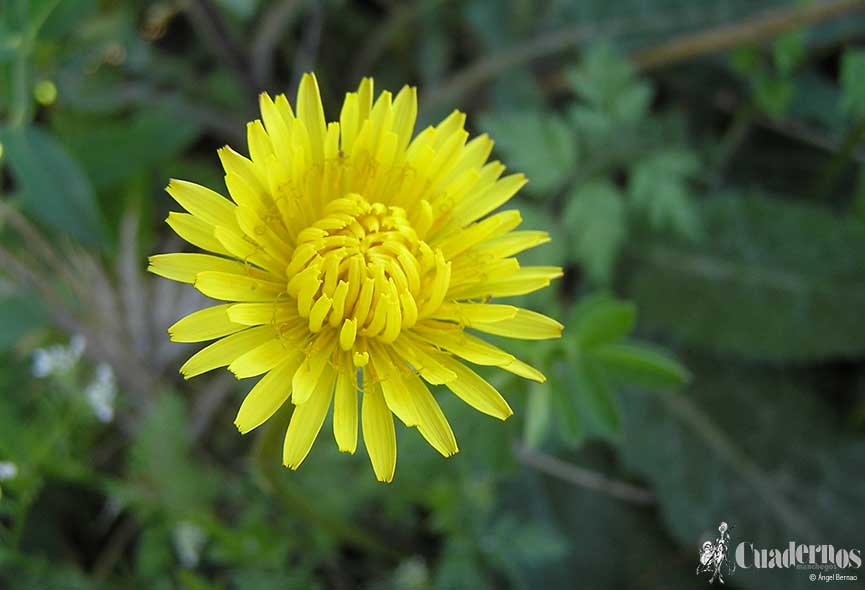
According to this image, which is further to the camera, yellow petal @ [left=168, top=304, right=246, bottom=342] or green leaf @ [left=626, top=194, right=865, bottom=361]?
green leaf @ [left=626, top=194, right=865, bottom=361]

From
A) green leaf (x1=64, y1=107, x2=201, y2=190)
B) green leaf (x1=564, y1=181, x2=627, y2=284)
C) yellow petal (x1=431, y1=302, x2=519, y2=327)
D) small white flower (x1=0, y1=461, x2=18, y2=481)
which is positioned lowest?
small white flower (x1=0, y1=461, x2=18, y2=481)

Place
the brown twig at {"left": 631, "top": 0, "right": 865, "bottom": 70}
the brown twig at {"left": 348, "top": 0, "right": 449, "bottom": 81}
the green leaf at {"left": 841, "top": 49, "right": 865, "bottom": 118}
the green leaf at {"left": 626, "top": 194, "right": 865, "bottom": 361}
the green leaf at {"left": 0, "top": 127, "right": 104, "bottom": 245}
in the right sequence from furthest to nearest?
the brown twig at {"left": 348, "top": 0, "right": 449, "bottom": 81} → the green leaf at {"left": 626, "top": 194, "right": 865, "bottom": 361} → the brown twig at {"left": 631, "top": 0, "right": 865, "bottom": 70} → the green leaf at {"left": 841, "top": 49, "right": 865, "bottom": 118} → the green leaf at {"left": 0, "top": 127, "right": 104, "bottom": 245}

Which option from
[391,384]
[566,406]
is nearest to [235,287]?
[391,384]

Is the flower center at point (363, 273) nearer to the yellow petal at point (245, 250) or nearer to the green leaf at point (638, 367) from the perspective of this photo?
the yellow petal at point (245, 250)

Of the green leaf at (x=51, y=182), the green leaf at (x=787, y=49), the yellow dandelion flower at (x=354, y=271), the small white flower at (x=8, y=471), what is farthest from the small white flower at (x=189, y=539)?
the green leaf at (x=787, y=49)

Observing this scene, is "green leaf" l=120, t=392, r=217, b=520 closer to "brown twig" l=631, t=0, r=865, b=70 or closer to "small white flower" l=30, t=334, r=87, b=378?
"small white flower" l=30, t=334, r=87, b=378

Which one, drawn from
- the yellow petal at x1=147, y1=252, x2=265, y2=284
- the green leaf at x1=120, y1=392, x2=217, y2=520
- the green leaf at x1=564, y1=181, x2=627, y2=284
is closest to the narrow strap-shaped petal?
the yellow petal at x1=147, y1=252, x2=265, y2=284
